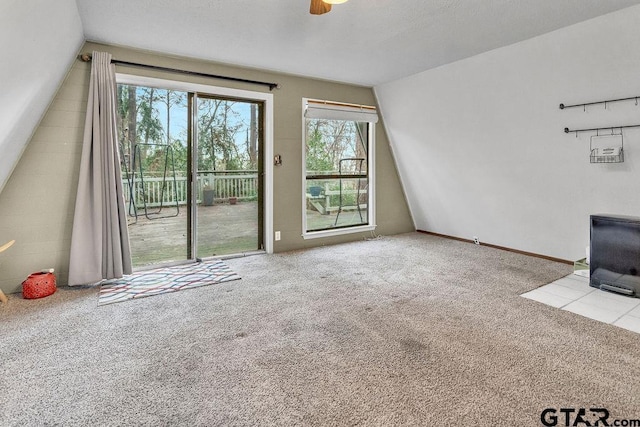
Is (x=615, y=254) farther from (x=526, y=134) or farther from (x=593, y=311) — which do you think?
(x=526, y=134)

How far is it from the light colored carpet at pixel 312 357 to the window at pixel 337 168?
194 centimetres

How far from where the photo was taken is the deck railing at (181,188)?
13.0ft

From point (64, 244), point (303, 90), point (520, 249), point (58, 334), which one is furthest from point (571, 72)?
point (64, 244)

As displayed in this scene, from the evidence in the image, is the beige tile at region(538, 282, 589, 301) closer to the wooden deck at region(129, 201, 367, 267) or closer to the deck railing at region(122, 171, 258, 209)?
the wooden deck at region(129, 201, 367, 267)

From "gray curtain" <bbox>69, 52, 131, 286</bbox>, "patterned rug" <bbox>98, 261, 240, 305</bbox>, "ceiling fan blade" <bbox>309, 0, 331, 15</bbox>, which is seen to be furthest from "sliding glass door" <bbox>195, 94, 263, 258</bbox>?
"ceiling fan blade" <bbox>309, 0, 331, 15</bbox>

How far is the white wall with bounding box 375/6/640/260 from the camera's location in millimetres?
2959

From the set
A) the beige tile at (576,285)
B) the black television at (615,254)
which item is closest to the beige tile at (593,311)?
Result: the beige tile at (576,285)

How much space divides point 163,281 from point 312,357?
205 centimetres

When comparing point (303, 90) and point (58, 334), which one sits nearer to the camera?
point (58, 334)

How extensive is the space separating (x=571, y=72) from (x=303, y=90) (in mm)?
2956

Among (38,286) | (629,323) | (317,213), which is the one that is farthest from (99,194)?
(629,323)

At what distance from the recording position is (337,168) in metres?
5.19

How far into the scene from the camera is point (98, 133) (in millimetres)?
3176

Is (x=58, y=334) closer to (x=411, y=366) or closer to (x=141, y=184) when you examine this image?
(x=141, y=184)
